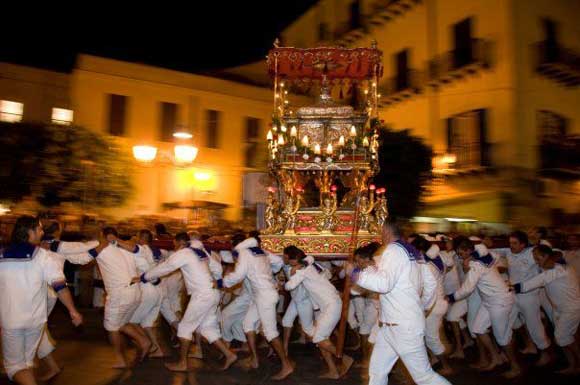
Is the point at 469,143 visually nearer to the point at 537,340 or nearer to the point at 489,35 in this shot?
the point at 489,35

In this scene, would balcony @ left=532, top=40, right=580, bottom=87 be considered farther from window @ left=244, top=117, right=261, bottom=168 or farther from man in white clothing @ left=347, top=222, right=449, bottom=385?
man in white clothing @ left=347, top=222, right=449, bottom=385

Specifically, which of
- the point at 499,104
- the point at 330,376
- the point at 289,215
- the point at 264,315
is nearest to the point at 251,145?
the point at 499,104

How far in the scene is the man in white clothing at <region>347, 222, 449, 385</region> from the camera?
16.0 ft

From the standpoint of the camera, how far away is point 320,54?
9586mm

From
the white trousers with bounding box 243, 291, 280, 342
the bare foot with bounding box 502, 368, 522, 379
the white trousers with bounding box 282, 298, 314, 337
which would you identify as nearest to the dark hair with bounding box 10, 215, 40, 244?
the white trousers with bounding box 243, 291, 280, 342

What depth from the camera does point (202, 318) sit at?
715cm

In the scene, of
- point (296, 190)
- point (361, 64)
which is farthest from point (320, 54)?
point (296, 190)

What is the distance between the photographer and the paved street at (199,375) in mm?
6613

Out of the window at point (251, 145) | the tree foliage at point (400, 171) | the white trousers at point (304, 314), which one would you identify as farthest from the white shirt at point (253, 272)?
→ the window at point (251, 145)

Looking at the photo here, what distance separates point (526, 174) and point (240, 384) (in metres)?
11.8

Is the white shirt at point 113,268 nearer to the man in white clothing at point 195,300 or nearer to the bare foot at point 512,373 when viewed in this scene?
the man in white clothing at point 195,300

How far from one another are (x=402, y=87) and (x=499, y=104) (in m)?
4.53

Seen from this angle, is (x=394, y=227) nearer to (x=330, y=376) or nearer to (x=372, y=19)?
(x=330, y=376)

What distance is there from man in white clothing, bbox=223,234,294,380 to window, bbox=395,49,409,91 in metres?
13.7
